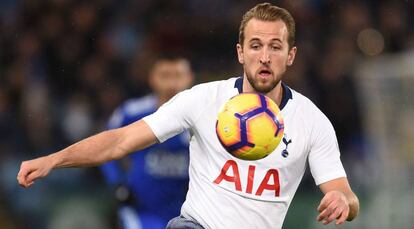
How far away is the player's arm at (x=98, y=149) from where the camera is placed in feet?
17.4

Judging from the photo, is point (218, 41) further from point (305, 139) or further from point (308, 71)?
point (305, 139)

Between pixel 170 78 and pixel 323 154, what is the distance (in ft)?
10.1

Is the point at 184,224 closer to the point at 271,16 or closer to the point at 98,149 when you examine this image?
the point at 98,149

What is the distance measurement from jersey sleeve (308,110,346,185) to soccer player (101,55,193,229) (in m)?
2.79

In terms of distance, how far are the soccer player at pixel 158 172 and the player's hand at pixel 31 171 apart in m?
3.08

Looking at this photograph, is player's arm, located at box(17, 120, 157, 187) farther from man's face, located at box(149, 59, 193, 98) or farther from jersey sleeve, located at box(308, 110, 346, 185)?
man's face, located at box(149, 59, 193, 98)

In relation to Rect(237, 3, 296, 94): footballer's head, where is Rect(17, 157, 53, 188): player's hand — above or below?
below

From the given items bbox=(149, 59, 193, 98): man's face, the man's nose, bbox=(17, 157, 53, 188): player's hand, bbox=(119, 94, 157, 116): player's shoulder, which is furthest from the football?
bbox=(119, 94, 157, 116): player's shoulder

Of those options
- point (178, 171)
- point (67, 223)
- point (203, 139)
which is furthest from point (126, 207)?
point (203, 139)

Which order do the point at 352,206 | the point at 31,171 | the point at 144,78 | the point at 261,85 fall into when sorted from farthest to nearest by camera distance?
the point at 144,78 < the point at 261,85 < the point at 352,206 < the point at 31,171

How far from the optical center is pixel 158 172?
841cm

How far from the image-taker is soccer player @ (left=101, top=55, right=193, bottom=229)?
8297 millimetres

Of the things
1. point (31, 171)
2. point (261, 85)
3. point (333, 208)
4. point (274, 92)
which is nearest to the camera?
point (333, 208)

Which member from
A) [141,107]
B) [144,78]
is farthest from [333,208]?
[144,78]
